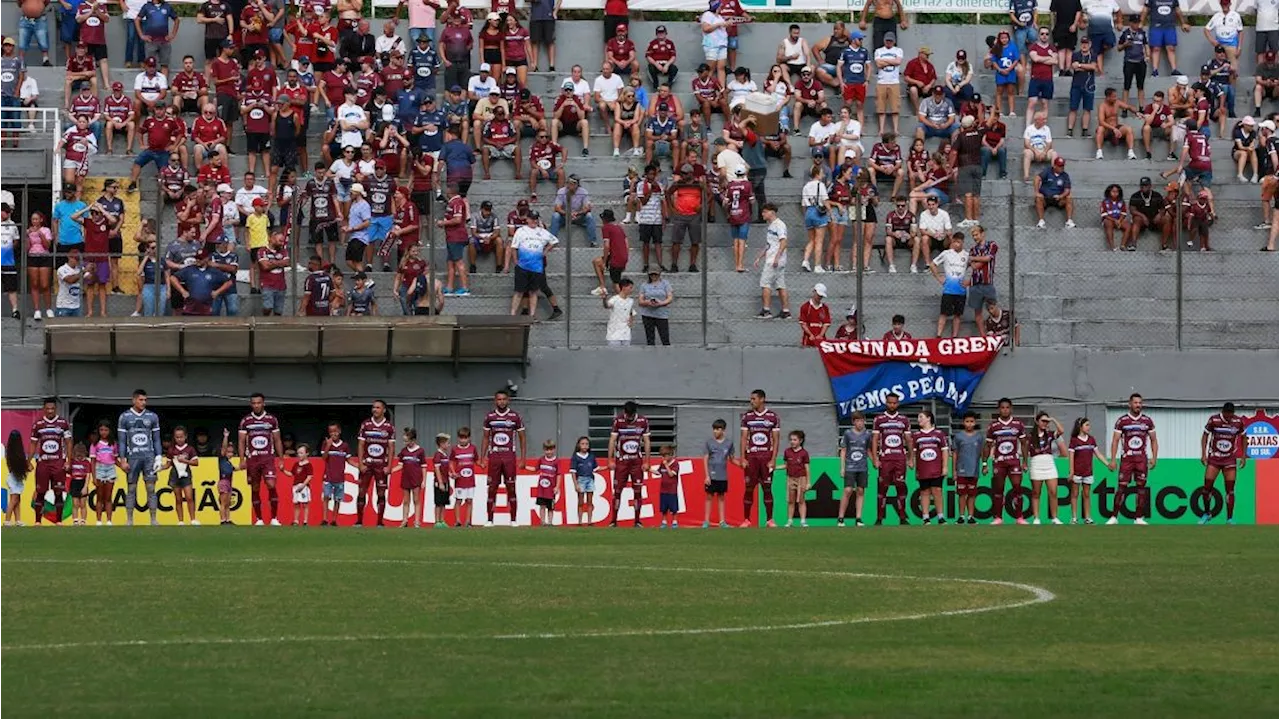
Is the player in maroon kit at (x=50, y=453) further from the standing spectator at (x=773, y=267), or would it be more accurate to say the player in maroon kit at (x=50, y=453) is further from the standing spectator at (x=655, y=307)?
the standing spectator at (x=773, y=267)

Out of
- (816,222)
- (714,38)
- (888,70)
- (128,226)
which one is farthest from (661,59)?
(128,226)

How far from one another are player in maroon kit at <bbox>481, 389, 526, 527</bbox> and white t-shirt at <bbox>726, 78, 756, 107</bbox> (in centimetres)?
928

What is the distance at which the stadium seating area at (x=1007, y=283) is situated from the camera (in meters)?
34.4

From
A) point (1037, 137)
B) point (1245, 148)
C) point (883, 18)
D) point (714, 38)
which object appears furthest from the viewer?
point (883, 18)

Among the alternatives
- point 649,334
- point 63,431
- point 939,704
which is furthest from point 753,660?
point 649,334

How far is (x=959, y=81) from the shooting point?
39.2 meters

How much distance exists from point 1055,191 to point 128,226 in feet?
47.4

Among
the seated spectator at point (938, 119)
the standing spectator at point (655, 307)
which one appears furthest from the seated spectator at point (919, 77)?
the standing spectator at point (655, 307)

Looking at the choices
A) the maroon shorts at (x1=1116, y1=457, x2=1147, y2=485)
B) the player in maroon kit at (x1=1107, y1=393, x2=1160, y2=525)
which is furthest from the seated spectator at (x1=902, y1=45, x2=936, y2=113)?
the maroon shorts at (x1=1116, y1=457, x2=1147, y2=485)

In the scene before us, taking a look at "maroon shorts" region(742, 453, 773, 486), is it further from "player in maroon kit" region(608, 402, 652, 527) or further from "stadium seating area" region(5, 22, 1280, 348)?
"stadium seating area" region(5, 22, 1280, 348)

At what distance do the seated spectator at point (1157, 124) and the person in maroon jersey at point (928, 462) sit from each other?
1053 centimetres

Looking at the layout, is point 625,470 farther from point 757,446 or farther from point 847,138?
point 847,138

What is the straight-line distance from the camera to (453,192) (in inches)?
1400

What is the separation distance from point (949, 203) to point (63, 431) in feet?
46.5
